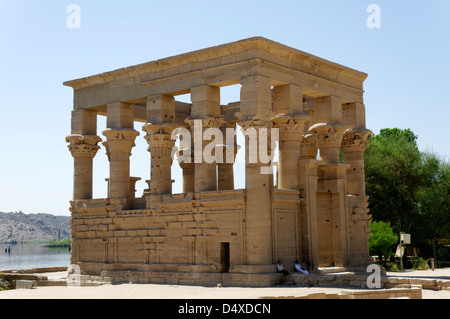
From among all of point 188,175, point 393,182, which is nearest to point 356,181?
point 188,175

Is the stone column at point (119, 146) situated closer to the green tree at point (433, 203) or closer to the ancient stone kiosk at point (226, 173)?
the ancient stone kiosk at point (226, 173)

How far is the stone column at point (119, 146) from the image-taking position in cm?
2598

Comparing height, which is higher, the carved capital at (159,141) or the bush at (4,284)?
the carved capital at (159,141)

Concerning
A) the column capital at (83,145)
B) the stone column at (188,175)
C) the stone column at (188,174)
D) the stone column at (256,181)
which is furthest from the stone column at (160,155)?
the stone column at (188,175)

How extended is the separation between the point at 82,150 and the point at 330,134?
10.9 m

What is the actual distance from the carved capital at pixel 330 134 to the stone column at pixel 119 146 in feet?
25.5

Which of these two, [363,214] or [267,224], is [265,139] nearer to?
[267,224]

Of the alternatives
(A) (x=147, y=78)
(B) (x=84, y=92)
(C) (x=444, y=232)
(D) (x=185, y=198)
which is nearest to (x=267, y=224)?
(D) (x=185, y=198)

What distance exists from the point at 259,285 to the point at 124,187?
327 inches

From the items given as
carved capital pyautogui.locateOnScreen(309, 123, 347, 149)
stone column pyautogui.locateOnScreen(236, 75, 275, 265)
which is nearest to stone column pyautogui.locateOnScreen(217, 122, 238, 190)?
carved capital pyautogui.locateOnScreen(309, 123, 347, 149)

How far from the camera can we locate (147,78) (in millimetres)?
25391

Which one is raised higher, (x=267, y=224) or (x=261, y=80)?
(x=261, y=80)

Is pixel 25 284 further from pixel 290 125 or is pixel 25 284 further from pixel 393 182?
pixel 393 182

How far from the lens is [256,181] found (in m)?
21.5
